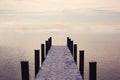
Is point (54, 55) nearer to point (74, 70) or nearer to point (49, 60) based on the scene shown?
point (49, 60)

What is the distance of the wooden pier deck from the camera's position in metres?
14.1

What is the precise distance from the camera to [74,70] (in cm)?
1524

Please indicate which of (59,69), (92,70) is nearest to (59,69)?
(59,69)

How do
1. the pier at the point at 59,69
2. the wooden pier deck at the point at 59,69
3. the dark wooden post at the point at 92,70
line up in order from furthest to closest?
1. the wooden pier deck at the point at 59,69
2. the pier at the point at 59,69
3. the dark wooden post at the point at 92,70

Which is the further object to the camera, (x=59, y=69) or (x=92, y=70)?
(x=59, y=69)

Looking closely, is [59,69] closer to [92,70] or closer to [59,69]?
[59,69]

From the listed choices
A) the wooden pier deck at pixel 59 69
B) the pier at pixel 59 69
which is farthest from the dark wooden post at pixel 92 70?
the wooden pier deck at pixel 59 69

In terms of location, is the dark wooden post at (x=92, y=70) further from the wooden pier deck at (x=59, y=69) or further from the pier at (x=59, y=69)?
the wooden pier deck at (x=59, y=69)

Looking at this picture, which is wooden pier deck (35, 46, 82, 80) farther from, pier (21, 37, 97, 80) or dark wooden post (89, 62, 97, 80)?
dark wooden post (89, 62, 97, 80)

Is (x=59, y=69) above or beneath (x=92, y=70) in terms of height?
beneath

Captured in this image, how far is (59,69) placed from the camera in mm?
15758

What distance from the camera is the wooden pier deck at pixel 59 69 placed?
1405 centimetres

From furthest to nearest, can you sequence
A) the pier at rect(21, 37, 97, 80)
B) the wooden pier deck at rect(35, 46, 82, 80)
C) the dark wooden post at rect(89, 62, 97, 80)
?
1. the wooden pier deck at rect(35, 46, 82, 80)
2. the pier at rect(21, 37, 97, 80)
3. the dark wooden post at rect(89, 62, 97, 80)

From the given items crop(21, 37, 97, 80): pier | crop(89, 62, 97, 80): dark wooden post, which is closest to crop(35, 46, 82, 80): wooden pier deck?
crop(21, 37, 97, 80): pier
